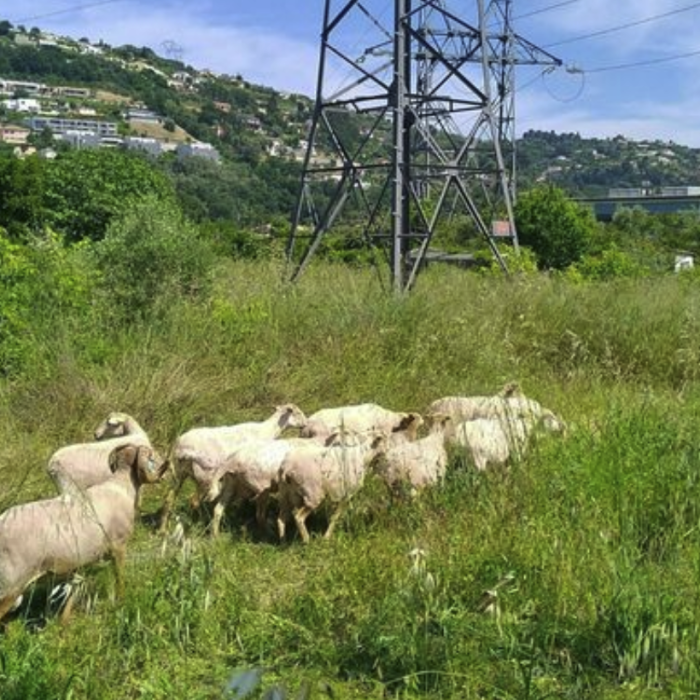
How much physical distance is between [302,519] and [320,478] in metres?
0.23

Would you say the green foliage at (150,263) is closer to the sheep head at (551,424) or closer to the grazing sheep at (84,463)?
the grazing sheep at (84,463)

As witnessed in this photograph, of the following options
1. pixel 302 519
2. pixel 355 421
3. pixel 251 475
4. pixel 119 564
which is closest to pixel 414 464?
pixel 302 519

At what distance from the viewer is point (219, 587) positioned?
373cm

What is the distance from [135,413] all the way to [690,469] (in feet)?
11.8

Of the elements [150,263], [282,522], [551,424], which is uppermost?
[150,263]

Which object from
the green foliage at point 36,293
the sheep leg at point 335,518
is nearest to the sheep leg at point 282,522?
the sheep leg at point 335,518

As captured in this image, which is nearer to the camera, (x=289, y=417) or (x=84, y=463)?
(x=84, y=463)

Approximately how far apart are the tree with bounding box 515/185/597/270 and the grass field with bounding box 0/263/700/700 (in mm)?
17095

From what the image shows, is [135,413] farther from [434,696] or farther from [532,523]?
[434,696]

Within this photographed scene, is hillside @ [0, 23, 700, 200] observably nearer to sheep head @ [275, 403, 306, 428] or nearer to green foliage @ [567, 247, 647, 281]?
green foliage @ [567, 247, 647, 281]

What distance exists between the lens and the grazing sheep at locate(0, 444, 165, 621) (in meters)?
3.46

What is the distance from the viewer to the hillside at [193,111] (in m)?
65.9

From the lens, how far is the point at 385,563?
3.77m

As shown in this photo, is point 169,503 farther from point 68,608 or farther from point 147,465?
point 68,608
